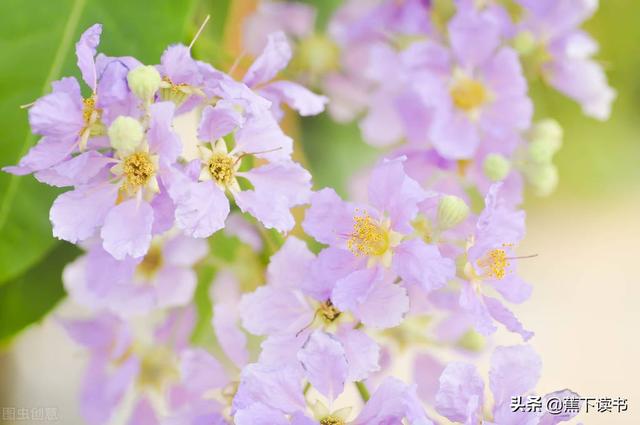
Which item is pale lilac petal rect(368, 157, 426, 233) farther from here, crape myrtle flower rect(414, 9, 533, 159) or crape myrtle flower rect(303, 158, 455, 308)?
crape myrtle flower rect(414, 9, 533, 159)

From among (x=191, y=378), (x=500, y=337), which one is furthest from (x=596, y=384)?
(x=191, y=378)

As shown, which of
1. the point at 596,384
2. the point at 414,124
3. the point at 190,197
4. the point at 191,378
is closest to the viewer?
the point at 190,197

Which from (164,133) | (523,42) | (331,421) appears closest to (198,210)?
(164,133)

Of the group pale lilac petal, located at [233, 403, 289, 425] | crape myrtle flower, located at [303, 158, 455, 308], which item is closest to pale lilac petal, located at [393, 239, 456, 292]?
crape myrtle flower, located at [303, 158, 455, 308]

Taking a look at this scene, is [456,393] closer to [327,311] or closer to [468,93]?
[327,311]

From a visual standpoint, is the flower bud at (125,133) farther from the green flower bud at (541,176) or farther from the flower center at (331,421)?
the green flower bud at (541,176)

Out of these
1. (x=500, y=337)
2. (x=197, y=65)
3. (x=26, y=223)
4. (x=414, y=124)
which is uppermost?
(x=500, y=337)

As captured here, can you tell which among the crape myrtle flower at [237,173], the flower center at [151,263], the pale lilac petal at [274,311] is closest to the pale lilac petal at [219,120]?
the crape myrtle flower at [237,173]

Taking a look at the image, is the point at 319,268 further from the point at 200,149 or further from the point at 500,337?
the point at 500,337
